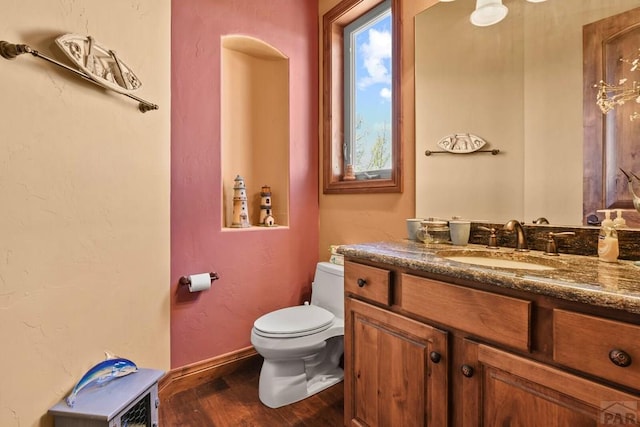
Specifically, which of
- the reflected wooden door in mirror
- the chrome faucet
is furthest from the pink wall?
the reflected wooden door in mirror

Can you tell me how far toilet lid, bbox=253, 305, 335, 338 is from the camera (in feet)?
5.46

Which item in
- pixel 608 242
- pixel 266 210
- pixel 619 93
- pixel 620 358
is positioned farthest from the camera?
pixel 266 210

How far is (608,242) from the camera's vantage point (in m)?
1.05

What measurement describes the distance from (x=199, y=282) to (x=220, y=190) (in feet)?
1.92

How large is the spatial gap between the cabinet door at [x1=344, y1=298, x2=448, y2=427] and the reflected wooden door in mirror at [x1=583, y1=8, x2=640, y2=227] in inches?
32.9

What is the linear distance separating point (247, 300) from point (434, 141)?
155 centimetres

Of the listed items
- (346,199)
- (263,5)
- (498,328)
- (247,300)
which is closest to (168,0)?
(263,5)

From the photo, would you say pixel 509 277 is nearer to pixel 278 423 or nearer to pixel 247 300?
pixel 278 423

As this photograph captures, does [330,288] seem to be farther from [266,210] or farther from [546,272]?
[546,272]

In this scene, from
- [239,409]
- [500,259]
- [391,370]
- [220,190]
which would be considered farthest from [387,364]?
[220,190]

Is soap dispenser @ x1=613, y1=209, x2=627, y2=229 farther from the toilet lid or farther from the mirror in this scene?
the toilet lid

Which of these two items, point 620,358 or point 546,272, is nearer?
point 620,358

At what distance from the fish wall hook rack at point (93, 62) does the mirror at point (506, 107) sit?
151 cm

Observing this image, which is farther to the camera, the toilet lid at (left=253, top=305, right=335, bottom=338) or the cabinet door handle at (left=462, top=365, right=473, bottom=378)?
the toilet lid at (left=253, top=305, right=335, bottom=338)
